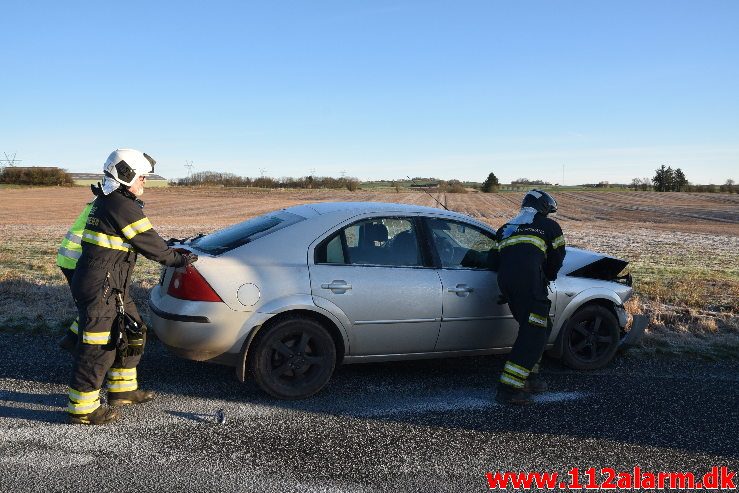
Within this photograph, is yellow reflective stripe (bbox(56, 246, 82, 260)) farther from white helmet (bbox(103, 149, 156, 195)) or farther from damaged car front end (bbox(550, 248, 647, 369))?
damaged car front end (bbox(550, 248, 647, 369))

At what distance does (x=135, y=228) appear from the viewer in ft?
14.0

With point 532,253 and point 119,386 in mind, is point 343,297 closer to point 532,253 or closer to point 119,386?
point 532,253

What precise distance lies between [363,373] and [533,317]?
152cm

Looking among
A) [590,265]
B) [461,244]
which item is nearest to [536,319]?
[461,244]

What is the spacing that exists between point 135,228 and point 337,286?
1.49 m

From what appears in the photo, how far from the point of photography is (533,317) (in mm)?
4965

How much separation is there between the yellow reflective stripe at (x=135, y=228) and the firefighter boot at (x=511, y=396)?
113 inches

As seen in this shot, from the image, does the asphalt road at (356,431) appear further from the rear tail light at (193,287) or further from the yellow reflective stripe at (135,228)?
the yellow reflective stripe at (135,228)

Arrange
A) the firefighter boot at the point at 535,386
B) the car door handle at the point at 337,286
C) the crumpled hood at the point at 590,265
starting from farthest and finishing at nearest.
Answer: the crumpled hood at the point at 590,265, the firefighter boot at the point at 535,386, the car door handle at the point at 337,286

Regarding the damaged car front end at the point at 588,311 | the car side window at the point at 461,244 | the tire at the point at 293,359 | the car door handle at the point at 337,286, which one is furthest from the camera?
the damaged car front end at the point at 588,311

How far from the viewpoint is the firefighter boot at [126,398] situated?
4.48m

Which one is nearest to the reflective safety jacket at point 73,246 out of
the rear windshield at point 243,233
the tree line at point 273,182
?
the rear windshield at point 243,233

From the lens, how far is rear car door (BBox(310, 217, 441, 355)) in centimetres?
479

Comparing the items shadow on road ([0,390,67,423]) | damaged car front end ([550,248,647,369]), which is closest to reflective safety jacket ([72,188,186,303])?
shadow on road ([0,390,67,423])
